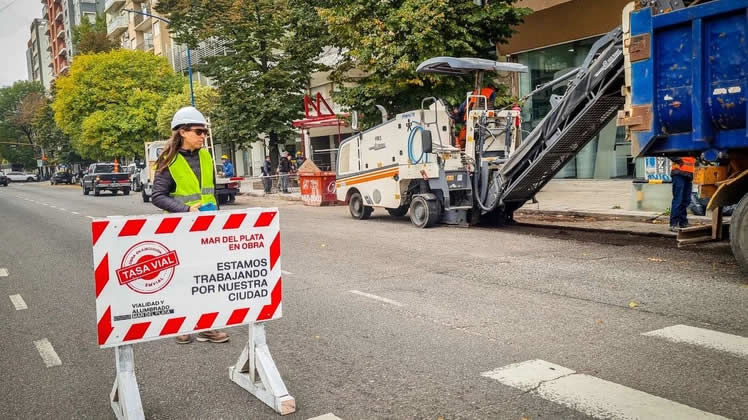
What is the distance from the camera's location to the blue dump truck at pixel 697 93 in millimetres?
7758

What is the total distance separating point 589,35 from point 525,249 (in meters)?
13.5

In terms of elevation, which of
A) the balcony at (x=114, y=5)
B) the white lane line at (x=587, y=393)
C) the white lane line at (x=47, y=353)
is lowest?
the white lane line at (x=47, y=353)

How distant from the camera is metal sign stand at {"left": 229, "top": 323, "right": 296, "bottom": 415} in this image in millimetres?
4266

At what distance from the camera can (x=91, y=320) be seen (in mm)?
7203

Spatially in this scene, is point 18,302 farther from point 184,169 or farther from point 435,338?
point 435,338

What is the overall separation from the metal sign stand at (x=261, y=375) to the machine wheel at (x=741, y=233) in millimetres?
5947

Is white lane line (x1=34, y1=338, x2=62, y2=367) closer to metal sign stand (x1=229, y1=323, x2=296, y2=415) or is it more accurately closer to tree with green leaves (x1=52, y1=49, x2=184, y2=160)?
metal sign stand (x1=229, y1=323, x2=296, y2=415)

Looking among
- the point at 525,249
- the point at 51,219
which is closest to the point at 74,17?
the point at 51,219

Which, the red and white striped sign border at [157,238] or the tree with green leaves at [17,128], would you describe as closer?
the red and white striped sign border at [157,238]

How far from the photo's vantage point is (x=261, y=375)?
4.48 meters

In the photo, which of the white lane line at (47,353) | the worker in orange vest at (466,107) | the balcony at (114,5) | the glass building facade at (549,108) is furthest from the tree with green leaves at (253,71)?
the balcony at (114,5)

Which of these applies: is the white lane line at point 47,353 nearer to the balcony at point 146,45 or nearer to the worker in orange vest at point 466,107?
the worker in orange vest at point 466,107

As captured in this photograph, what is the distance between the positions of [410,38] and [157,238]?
46.5 feet

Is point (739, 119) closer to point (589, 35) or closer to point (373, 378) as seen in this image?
point (373, 378)
